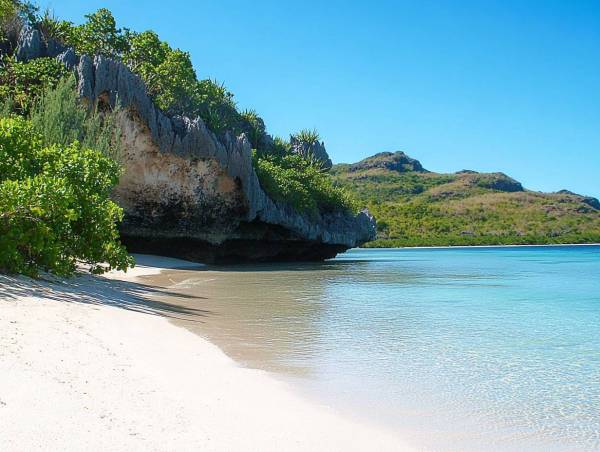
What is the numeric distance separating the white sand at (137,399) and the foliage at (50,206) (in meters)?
2.42

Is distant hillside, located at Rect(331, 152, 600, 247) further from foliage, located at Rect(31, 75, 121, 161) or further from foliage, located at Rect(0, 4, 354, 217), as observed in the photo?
foliage, located at Rect(31, 75, 121, 161)

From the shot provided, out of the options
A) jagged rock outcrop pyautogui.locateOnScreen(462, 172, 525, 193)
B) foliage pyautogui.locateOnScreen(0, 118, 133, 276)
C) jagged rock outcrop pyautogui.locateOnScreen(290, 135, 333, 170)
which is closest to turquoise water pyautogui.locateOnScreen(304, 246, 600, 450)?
foliage pyautogui.locateOnScreen(0, 118, 133, 276)

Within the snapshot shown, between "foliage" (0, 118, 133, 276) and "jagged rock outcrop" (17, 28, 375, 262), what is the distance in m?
10.9

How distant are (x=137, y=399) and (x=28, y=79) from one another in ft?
68.4

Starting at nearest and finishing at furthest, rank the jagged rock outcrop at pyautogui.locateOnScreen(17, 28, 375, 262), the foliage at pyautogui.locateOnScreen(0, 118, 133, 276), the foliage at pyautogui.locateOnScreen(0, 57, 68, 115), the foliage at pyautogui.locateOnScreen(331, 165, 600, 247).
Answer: the foliage at pyautogui.locateOnScreen(0, 118, 133, 276) < the foliage at pyautogui.locateOnScreen(0, 57, 68, 115) < the jagged rock outcrop at pyautogui.locateOnScreen(17, 28, 375, 262) < the foliage at pyautogui.locateOnScreen(331, 165, 600, 247)

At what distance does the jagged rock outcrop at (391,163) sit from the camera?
18775cm

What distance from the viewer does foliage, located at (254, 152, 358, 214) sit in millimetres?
33781

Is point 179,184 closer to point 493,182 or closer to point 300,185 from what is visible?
point 300,185

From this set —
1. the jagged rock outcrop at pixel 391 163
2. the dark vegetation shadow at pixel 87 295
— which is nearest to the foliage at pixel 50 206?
the dark vegetation shadow at pixel 87 295

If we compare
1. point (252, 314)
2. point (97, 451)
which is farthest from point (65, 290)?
point (97, 451)

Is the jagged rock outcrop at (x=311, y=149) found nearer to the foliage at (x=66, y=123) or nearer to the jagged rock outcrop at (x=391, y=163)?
the foliage at (x=66, y=123)

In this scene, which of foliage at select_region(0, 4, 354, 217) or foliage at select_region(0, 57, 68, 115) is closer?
foliage at select_region(0, 4, 354, 217)

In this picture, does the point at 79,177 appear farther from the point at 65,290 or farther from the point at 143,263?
the point at 143,263

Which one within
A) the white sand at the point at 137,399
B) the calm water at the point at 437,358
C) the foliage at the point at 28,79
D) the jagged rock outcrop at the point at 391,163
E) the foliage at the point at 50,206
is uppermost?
the jagged rock outcrop at the point at 391,163
